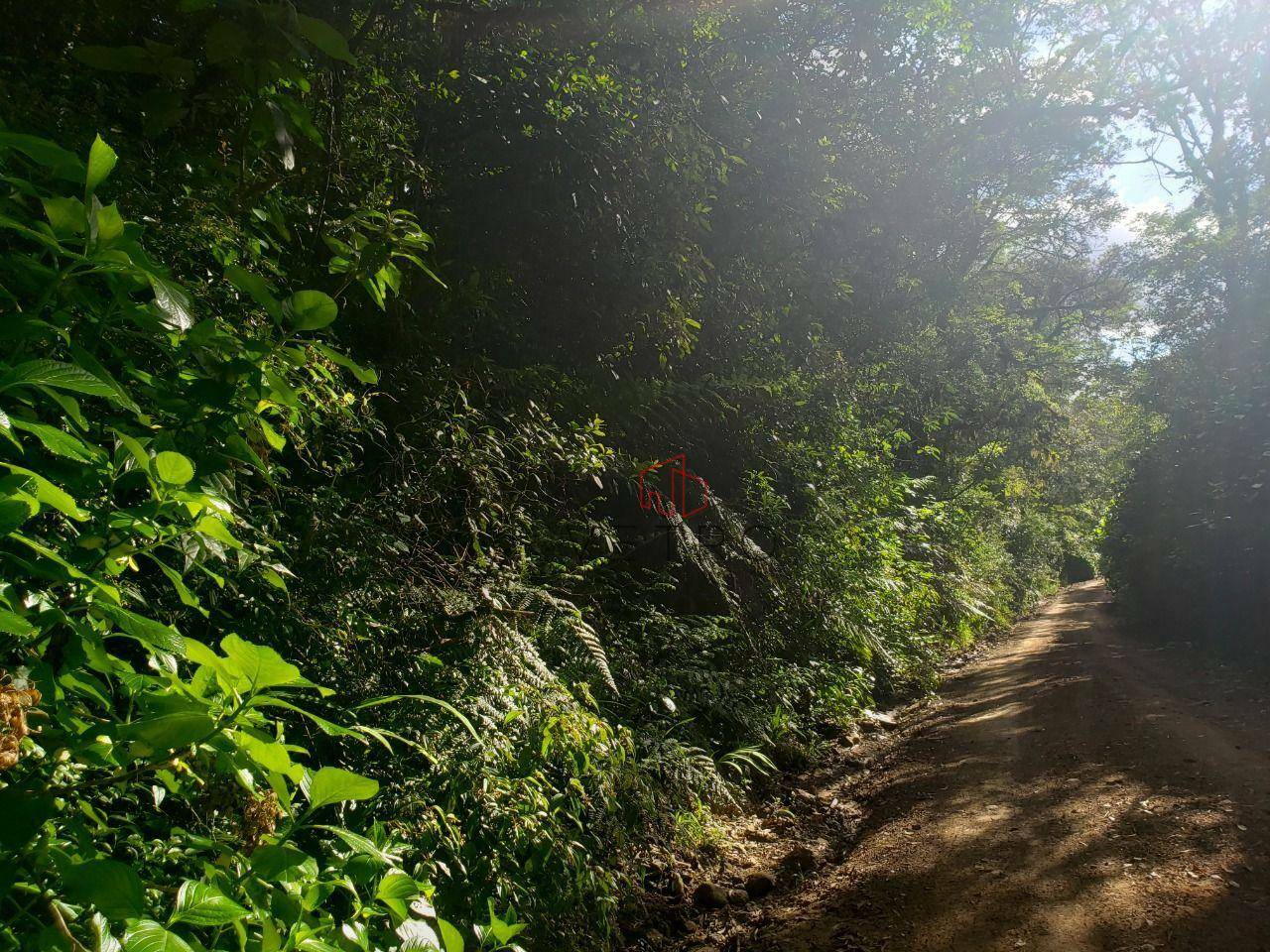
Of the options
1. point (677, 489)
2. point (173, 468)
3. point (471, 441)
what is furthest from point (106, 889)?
point (677, 489)

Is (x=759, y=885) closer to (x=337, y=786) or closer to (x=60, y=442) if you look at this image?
(x=337, y=786)

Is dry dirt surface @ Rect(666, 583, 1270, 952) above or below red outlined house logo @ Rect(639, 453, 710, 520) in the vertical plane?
below

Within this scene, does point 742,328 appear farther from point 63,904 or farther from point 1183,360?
point 1183,360

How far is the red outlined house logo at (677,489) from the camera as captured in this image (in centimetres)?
666

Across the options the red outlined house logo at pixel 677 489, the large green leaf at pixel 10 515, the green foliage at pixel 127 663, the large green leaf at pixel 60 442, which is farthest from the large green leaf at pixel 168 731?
the red outlined house logo at pixel 677 489

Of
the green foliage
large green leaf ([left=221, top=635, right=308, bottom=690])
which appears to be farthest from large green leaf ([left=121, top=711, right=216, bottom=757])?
large green leaf ([left=221, top=635, right=308, bottom=690])

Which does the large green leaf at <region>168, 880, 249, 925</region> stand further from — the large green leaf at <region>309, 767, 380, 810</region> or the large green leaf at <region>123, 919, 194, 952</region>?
the large green leaf at <region>309, 767, 380, 810</region>

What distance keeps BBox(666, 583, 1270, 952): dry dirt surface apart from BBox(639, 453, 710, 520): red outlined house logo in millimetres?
2440

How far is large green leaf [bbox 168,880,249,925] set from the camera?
37.6 inches

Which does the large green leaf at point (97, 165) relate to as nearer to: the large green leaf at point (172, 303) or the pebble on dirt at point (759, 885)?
the large green leaf at point (172, 303)

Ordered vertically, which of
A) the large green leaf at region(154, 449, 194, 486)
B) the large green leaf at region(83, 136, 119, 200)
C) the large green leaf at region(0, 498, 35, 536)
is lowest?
the large green leaf at region(0, 498, 35, 536)

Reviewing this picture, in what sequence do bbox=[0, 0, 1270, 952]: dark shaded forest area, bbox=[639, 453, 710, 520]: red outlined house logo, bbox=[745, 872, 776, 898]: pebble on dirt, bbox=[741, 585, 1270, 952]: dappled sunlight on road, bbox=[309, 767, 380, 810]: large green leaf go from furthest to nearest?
bbox=[639, 453, 710, 520]: red outlined house logo < bbox=[745, 872, 776, 898]: pebble on dirt < bbox=[741, 585, 1270, 952]: dappled sunlight on road < bbox=[0, 0, 1270, 952]: dark shaded forest area < bbox=[309, 767, 380, 810]: large green leaf

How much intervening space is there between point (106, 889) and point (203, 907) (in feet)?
0.46

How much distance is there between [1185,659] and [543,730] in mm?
9785
